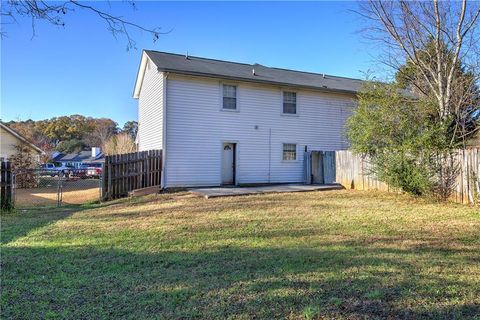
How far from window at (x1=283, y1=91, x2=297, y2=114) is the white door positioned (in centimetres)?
339

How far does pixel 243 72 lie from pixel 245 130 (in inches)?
117

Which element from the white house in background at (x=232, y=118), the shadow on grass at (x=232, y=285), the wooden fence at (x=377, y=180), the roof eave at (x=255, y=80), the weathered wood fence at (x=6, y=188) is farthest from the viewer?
the white house in background at (x=232, y=118)

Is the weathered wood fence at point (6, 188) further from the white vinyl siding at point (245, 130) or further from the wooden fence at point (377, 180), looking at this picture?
the wooden fence at point (377, 180)

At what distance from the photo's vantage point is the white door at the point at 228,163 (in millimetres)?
16016

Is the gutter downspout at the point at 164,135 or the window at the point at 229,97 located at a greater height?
the window at the point at 229,97

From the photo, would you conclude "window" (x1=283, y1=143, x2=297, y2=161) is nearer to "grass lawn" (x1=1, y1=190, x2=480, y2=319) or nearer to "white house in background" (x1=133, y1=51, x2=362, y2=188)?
"white house in background" (x1=133, y1=51, x2=362, y2=188)

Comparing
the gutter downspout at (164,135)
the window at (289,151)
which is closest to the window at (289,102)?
the window at (289,151)

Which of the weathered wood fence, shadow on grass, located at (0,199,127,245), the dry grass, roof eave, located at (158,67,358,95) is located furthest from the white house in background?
the weathered wood fence

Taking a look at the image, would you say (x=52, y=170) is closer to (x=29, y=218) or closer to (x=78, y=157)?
(x=29, y=218)

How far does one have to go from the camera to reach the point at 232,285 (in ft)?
13.0

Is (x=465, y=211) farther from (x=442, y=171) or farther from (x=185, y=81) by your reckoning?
(x=185, y=81)

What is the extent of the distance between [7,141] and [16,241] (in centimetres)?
2104

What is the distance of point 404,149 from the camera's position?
11.3m

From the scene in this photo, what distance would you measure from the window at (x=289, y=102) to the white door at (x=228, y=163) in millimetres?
3391
